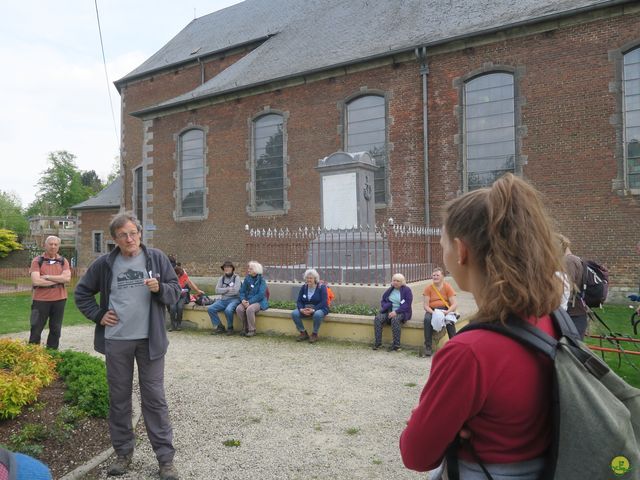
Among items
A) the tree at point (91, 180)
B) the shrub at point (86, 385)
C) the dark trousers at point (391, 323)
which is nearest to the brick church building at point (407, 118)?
the dark trousers at point (391, 323)

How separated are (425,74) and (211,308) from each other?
1033 cm

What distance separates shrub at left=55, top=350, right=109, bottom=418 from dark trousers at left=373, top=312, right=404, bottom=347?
3913 millimetres

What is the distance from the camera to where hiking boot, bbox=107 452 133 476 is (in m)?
3.38

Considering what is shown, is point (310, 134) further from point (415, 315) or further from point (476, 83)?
point (415, 315)

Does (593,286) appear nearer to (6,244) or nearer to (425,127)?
(425,127)

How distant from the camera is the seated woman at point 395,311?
7.20 metres

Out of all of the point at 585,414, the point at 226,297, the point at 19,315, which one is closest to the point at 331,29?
the point at 226,297

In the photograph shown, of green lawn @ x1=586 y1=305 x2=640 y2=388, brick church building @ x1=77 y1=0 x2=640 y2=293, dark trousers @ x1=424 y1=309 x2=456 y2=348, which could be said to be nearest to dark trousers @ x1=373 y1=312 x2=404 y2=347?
dark trousers @ x1=424 y1=309 x2=456 y2=348

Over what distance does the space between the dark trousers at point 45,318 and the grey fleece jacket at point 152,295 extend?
354 centimetres

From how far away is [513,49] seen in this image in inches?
541

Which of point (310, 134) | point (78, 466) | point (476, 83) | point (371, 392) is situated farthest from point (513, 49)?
point (78, 466)

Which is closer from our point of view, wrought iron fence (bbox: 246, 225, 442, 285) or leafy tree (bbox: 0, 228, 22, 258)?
wrought iron fence (bbox: 246, 225, 442, 285)

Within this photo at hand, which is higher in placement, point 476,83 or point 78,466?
point 476,83

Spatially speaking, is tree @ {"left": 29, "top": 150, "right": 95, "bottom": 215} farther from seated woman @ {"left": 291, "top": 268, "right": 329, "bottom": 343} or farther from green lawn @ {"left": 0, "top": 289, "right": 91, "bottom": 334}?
seated woman @ {"left": 291, "top": 268, "right": 329, "bottom": 343}
